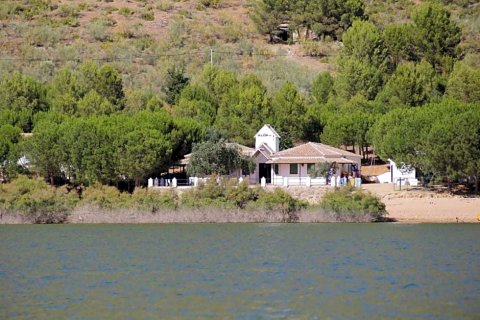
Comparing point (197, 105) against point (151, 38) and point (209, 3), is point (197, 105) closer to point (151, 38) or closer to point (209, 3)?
point (151, 38)

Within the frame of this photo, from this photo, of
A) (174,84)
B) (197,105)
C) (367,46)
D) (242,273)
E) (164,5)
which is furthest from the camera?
(164,5)

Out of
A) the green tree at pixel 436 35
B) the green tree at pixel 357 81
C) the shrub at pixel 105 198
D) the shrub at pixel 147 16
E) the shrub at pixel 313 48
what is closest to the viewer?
the shrub at pixel 105 198

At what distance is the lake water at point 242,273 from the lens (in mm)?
31906

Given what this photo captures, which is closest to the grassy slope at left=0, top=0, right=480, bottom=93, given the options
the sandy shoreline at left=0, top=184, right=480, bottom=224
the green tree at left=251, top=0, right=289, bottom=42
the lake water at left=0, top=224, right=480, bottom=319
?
the green tree at left=251, top=0, right=289, bottom=42

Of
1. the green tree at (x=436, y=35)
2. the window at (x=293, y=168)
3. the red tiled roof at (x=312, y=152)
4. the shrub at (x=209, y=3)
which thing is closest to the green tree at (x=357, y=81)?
the green tree at (x=436, y=35)

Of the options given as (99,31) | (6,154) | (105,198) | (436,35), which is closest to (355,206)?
(105,198)

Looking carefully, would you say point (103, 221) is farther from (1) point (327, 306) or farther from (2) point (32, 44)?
(2) point (32, 44)

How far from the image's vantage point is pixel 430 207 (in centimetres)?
7081

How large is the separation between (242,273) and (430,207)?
106ft

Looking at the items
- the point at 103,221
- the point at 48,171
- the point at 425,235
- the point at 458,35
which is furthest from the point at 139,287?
the point at 458,35

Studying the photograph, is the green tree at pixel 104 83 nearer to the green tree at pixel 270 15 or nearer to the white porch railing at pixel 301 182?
the white porch railing at pixel 301 182

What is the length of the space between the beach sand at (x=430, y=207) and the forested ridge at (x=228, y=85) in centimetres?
170

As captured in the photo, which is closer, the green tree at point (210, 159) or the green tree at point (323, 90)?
the green tree at point (210, 159)

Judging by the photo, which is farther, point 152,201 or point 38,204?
point 152,201
